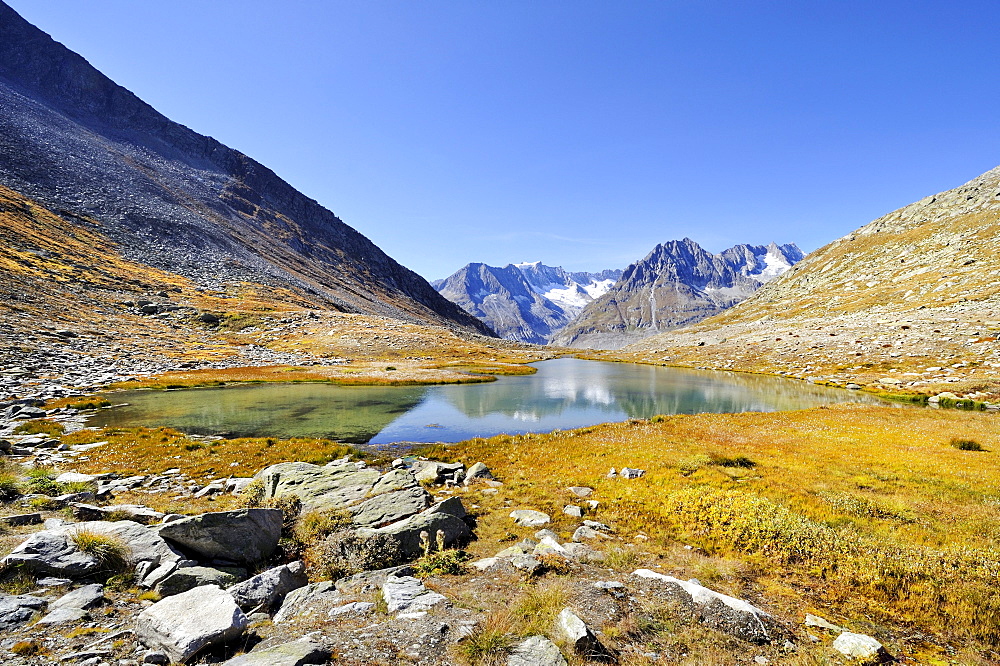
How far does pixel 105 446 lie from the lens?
902 inches

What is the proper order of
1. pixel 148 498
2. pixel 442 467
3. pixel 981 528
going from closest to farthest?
1. pixel 981 528
2. pixel 148 498
3. pixel 442 467

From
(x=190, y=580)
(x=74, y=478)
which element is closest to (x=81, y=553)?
(x=190, y=580)

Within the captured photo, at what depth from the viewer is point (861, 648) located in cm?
740

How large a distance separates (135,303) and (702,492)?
112020 mm

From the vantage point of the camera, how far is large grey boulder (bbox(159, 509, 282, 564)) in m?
9.52

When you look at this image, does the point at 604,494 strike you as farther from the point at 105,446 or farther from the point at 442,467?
the point at 105,446

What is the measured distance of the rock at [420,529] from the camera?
1137cm

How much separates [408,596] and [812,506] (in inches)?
603

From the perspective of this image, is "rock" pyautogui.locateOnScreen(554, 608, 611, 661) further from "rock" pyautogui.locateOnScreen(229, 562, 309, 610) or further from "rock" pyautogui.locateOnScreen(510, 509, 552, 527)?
"rock" pyautogui.locateOnScreen(510, 509, 552, 527)

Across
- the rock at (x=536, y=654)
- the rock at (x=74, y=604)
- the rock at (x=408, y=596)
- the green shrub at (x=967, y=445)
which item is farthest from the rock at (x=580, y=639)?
the green shrub at (x=967, y=445)

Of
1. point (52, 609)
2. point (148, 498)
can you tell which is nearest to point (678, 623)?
point (52, 609)

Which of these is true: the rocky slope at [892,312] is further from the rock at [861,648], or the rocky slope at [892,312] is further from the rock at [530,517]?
the rock at [530,517]

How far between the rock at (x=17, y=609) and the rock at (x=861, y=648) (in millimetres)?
14347

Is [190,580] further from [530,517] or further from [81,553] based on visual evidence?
[530,517]
